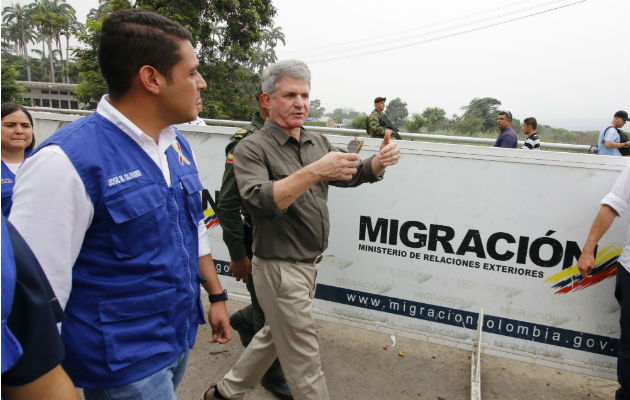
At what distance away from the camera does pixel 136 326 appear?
1.41 metres

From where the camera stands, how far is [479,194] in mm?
2977

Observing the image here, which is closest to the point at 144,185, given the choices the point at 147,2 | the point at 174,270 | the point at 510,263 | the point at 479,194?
the point at 174,270

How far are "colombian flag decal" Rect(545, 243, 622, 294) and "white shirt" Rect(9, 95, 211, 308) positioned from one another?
2.85 metres

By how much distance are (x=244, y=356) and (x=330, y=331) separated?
1339 mm

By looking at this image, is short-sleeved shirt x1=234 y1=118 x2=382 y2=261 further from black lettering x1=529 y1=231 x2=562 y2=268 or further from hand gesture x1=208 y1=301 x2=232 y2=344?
black lettering x1=529 y1=231 x2=562 y2=268

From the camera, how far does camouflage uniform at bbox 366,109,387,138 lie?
293 inches

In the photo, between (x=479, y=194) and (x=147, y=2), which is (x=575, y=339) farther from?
(x=147, y=2)

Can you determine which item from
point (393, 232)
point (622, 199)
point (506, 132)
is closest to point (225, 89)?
point (506, 132)

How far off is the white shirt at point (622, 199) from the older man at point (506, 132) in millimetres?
4232

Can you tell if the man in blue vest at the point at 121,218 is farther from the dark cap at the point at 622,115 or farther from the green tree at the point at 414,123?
the green tree at the point at 414,123

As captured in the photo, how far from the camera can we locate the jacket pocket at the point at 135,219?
1341mm

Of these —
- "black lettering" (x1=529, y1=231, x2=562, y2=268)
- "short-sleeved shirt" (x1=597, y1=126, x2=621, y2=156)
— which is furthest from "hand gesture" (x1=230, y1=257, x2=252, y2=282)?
"short-sleeved shirt" (x1=597, y1=126, x2=621, y2=156)

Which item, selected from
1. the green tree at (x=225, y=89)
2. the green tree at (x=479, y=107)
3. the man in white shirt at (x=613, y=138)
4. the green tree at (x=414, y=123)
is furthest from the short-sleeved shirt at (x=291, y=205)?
the green tree at (x=479, y=107)

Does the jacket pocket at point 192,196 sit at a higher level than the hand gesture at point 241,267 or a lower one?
higher
